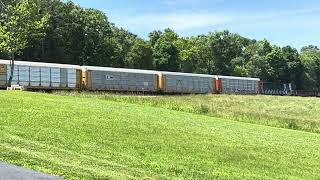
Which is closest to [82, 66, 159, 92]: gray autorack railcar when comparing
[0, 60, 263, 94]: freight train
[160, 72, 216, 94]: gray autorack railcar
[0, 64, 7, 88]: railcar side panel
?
[0, 60, 263, 94]: freight train

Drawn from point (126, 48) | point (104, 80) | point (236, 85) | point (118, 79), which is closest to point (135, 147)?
point (104, 80)

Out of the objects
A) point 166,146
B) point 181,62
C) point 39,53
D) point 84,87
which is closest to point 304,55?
point 181,62

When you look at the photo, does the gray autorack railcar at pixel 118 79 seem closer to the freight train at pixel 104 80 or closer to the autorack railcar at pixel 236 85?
the freight train at pixel 104 80

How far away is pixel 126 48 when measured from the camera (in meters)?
129

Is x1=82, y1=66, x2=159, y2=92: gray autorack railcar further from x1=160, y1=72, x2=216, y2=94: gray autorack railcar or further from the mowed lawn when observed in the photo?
the mowed lawn

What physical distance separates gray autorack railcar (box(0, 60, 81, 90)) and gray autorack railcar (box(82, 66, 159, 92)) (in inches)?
57.6

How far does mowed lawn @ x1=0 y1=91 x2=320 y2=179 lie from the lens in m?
13.5

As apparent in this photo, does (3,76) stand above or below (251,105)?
above

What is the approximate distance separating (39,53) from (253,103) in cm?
4642

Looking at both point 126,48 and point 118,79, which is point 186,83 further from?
point 126,48

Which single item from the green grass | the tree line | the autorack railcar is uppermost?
the tree line

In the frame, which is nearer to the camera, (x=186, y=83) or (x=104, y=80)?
(x=104, y=80)

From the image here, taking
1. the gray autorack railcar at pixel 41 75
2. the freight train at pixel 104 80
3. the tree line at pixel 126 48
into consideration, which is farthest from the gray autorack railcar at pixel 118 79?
the tree line at pixel 126 48

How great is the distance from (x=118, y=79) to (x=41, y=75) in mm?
12863
